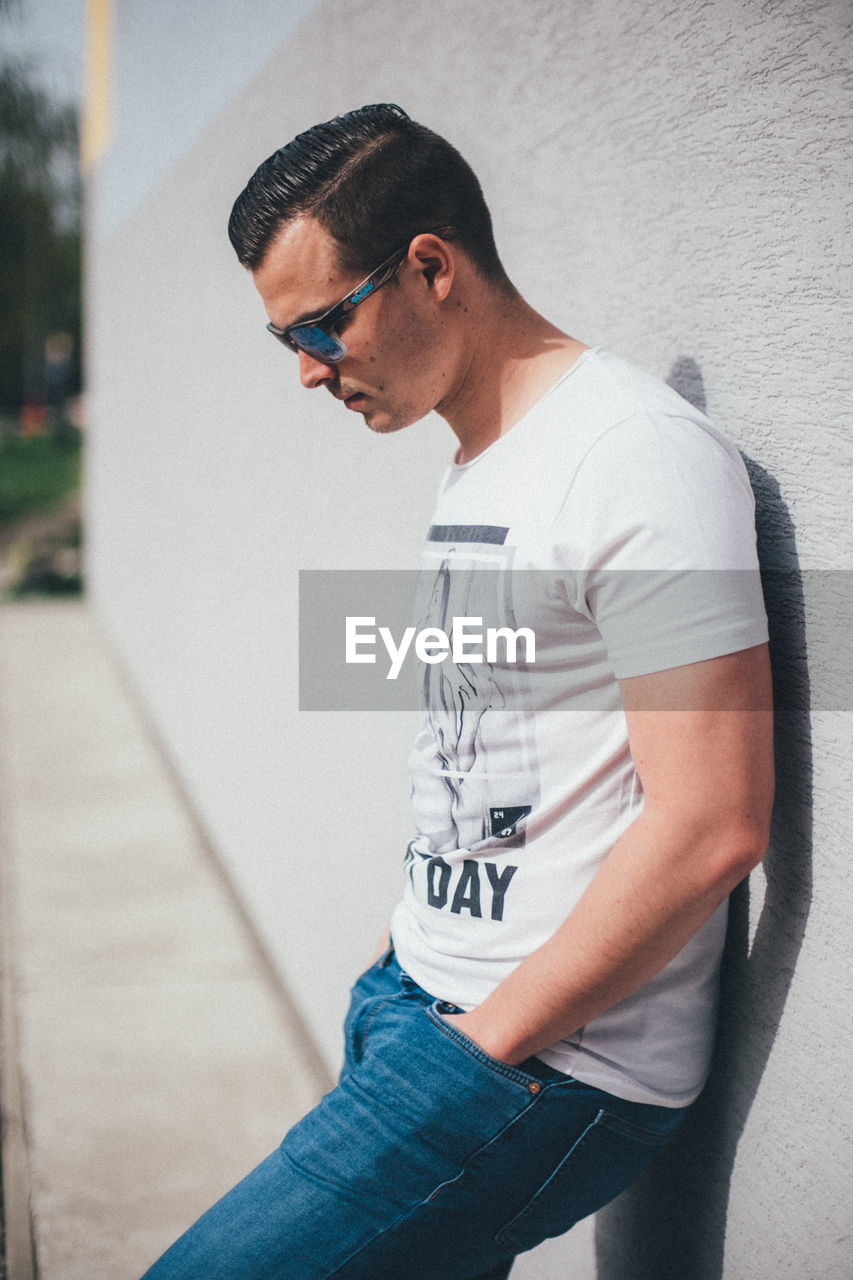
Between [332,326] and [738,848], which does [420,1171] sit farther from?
[332,326]

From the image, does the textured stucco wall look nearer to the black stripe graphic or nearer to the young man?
the young man

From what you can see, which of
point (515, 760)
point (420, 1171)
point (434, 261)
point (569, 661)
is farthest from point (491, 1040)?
point (434, 261)

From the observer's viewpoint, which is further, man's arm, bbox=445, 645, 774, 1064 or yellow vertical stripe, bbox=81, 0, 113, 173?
yellow vertical stripe, bbox=81, 0, 113, 173

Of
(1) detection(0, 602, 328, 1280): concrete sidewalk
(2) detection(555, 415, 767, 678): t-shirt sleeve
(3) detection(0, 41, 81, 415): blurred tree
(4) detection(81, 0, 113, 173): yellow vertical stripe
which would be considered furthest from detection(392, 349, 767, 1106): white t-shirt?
(4) detection(81, 0, 113, 173): yellow vertical stripe

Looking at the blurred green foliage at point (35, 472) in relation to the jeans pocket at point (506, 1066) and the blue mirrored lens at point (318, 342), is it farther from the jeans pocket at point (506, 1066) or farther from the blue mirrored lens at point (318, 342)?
the jeans pocket at point (506, 1066)

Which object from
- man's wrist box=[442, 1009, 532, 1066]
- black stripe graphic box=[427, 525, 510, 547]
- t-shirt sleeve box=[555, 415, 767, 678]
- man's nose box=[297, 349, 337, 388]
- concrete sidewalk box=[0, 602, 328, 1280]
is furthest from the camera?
concrete sidewalk box=[0, 602, 328, 1280]

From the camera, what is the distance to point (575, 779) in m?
1.33

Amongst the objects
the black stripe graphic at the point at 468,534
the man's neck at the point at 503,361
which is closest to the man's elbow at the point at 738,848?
the black stripe graphic at the point at 468,534

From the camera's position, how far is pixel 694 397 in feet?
4.98

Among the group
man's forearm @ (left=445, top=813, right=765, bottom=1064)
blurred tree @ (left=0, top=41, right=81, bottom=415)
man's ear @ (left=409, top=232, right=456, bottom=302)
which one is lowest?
man's forearm @ (left=445, top=813, right=765, bottom=1064)

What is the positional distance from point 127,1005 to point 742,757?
117 inches

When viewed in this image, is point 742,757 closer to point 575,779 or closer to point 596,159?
point 575,779

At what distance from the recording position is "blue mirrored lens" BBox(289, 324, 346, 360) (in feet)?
4.78

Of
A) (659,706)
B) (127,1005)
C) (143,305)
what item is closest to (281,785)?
(127,1005)
